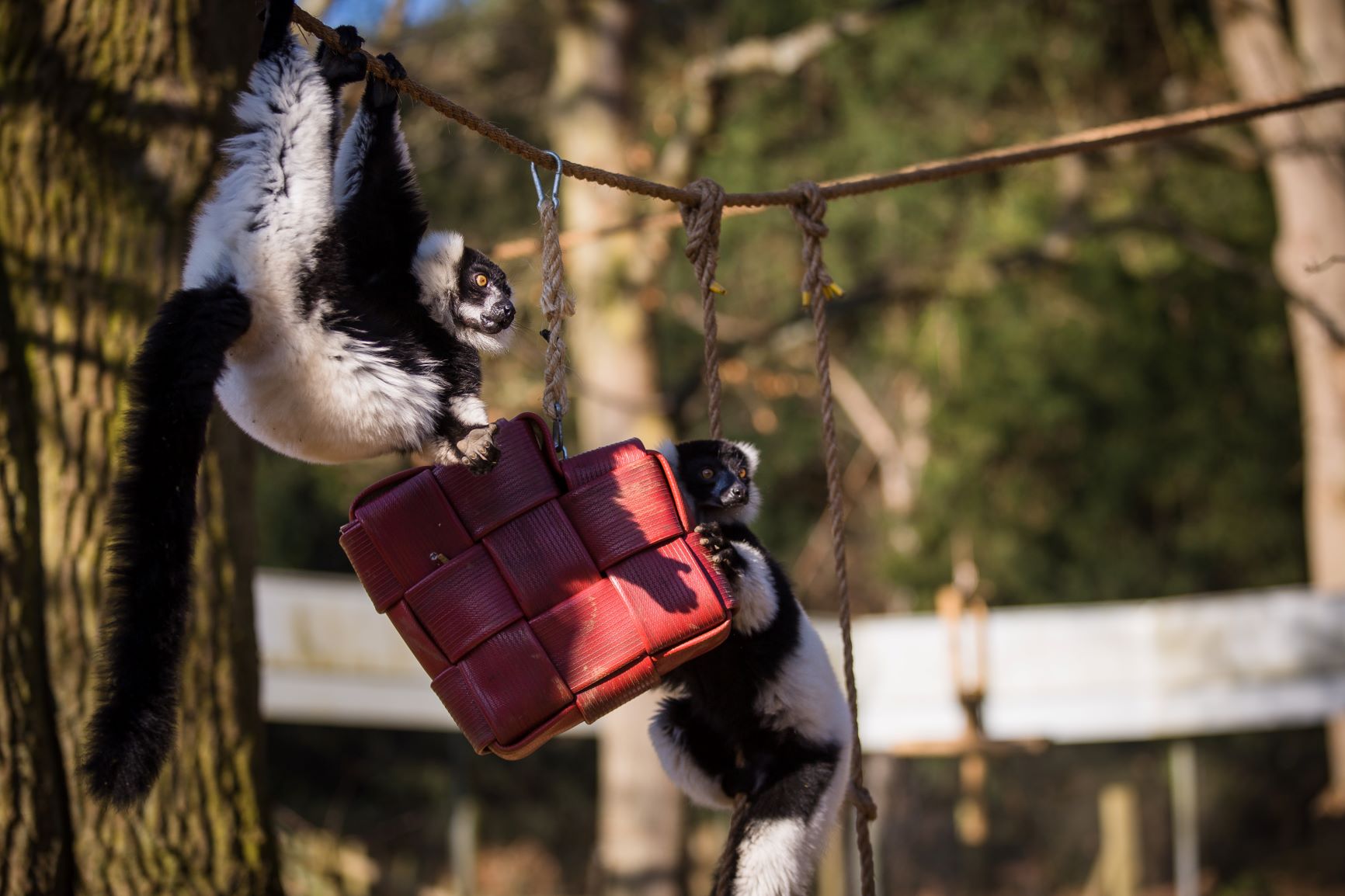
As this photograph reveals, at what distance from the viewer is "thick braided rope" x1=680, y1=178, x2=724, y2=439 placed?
3.11 metres

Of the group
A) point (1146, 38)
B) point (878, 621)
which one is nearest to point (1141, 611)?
point (878, 621)

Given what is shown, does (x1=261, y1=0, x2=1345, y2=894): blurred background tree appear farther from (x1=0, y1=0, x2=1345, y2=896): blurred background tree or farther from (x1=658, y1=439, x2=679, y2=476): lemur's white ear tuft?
(x1=658, y1=439, x2=679, y2=476): lemur's white ear tuft

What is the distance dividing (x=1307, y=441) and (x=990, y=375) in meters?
3.41

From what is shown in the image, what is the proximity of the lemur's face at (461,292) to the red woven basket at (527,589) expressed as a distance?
240mm

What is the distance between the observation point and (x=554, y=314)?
2441mm

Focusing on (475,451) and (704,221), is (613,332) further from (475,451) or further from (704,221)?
(475,451)

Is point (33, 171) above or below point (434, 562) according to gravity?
above

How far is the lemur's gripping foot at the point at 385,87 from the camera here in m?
2.33

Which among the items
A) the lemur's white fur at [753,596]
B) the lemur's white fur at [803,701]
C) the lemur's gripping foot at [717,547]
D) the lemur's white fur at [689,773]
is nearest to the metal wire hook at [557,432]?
the lemur's gripping foot at [717,547]

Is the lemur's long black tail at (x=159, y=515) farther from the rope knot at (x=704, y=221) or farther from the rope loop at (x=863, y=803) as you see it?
the rope loop at (x=863, y=803)

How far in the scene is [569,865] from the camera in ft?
49.7

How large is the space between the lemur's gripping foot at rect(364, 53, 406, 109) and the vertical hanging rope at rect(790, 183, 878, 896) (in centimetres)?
120

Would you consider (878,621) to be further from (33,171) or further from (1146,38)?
(1146,38)

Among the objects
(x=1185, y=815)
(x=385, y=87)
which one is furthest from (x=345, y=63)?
(x=1185, y=815)
